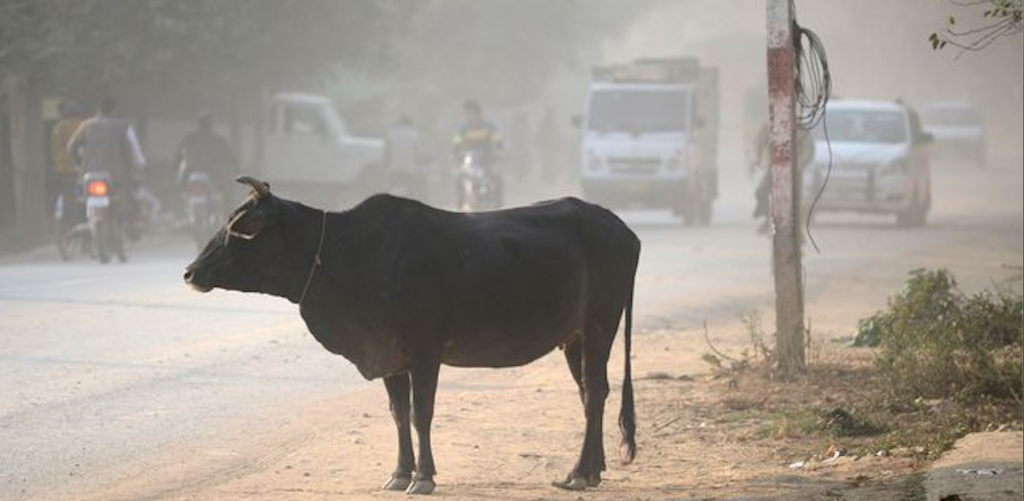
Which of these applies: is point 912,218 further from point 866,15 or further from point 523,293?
point 523,293

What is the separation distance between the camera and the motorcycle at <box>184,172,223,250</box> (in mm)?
24453

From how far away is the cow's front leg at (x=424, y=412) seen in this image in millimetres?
8312

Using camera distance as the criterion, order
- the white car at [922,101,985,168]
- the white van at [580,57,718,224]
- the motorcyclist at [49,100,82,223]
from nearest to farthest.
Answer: the motorcyclist at [49,100,82,223] → the white van at [580,57,718,224] → the white car at [922,101,985,168]

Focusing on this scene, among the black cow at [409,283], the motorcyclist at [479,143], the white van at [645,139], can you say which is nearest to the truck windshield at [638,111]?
the white van at [645,139]

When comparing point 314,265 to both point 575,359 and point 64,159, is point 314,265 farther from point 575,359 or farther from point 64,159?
point 64,159

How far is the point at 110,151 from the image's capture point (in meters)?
22.4

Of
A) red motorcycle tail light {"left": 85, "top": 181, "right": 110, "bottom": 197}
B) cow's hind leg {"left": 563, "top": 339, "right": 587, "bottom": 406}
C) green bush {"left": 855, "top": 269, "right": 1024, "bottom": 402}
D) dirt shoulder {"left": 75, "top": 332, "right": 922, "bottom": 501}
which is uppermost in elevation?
red motorcycle tail light {"left": 85, "top": 181, "right": 110, "bottom": 197}

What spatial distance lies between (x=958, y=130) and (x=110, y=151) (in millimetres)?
47628

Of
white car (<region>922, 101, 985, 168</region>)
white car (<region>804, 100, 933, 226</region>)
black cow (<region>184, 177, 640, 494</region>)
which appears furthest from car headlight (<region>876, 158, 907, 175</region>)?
white car (<region>922, 101, 985, 168</region>)

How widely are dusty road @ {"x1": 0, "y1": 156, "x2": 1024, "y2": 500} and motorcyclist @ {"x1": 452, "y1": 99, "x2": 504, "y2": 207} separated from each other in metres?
10.8

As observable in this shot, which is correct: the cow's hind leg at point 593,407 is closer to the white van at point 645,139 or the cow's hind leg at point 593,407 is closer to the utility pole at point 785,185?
Result: the utility pole at point 785,185

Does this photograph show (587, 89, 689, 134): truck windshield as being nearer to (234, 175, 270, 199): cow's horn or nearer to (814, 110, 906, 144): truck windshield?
(814, 110, 906, 144): truck windshield

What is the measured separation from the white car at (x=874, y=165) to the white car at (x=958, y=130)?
31.1m

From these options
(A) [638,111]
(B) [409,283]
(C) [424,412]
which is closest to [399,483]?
(C) [424,412]
